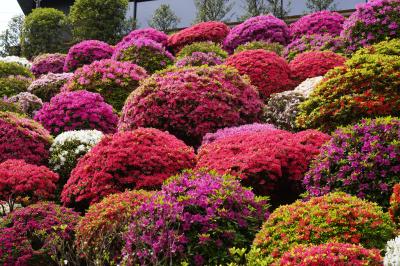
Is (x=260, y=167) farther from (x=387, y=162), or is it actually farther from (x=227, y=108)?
(x=227, y=108)

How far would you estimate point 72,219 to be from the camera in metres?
8.82

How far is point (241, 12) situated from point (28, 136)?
22.8m

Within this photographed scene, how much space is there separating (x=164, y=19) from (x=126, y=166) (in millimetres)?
24956

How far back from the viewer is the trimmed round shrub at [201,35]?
79.2 feet

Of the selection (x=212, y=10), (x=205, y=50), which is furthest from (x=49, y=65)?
(x=205, y=50)

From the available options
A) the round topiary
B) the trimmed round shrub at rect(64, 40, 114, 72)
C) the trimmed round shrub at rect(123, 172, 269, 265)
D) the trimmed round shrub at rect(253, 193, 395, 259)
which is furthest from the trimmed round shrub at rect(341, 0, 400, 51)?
the trimmed round shrub at rect(64, 40, 114, 72)

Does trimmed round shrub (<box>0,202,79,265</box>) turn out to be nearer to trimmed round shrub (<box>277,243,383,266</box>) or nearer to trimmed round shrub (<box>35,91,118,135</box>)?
trimmed round shrub (<box>277,243,383,266</box>)

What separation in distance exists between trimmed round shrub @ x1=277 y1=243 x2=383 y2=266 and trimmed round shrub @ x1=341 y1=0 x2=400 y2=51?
12582mm

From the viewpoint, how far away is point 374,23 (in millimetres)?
16719

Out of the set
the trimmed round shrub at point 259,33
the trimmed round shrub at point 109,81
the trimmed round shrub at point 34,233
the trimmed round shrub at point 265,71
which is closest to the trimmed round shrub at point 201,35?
the trimmed round shrub at point 259,33

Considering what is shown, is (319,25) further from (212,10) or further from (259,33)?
(212,10)

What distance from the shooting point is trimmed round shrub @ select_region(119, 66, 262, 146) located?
12.1 metres

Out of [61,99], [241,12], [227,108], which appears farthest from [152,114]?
[241,12]

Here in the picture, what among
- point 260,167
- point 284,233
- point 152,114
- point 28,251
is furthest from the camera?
point 152,114
